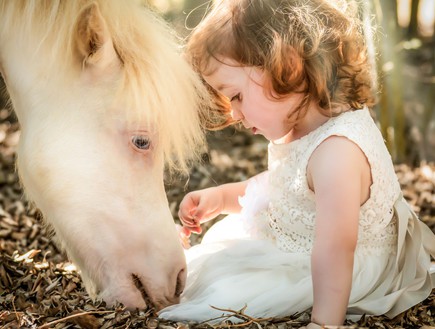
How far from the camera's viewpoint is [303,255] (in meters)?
2.06

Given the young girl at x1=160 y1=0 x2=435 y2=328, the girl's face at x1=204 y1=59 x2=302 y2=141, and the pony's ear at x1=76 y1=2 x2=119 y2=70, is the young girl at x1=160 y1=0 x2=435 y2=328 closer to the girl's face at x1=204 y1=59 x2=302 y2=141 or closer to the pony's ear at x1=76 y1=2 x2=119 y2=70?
the girl's face at x1=204 y1=59 x2=302 y2=141

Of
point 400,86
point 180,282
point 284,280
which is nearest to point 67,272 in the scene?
point 180,282

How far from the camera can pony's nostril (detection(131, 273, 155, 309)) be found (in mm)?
1978

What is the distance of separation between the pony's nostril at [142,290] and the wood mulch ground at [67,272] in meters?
0.03

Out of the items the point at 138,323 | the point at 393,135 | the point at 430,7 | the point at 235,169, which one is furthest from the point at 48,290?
the point at 430,7

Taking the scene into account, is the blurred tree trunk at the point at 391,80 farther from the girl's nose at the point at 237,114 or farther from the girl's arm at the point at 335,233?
the girl's arm at the point at 335,233

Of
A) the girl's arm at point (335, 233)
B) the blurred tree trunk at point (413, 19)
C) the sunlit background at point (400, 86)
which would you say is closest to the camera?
the girl's arm at point (335, 233)

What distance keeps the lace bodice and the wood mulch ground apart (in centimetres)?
24

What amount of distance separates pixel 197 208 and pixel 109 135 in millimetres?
520

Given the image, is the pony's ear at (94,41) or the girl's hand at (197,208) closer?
the pony's ear at (94,41)

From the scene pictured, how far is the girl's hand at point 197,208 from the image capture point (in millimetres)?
2389

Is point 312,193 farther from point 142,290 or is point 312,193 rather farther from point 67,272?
point 67,272

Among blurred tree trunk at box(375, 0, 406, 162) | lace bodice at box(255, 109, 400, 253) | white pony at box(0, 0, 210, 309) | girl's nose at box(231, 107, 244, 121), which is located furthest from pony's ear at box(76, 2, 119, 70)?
blurred tree trunk at box(375, 0, 406, 162)

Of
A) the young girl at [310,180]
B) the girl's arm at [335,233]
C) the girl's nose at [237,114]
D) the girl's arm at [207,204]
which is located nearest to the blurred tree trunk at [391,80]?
the girl's arm at [207,204]
